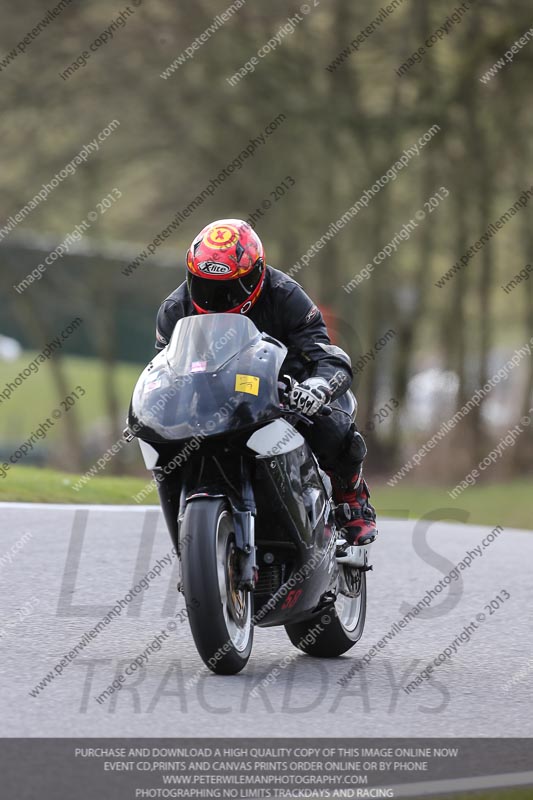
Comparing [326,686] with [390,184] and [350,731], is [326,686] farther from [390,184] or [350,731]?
[390,184]

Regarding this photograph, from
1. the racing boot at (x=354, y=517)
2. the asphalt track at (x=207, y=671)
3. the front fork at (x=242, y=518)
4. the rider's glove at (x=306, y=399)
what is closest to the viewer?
the asphalt track at (x=207, y=671)

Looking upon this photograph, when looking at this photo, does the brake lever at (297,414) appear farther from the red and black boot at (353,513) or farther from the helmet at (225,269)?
the red and black boot at (353,513)

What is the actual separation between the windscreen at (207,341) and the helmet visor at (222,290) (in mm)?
143

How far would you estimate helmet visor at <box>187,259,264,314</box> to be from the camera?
607 cm

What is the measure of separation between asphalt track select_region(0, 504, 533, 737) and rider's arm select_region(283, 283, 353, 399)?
128 centimetres

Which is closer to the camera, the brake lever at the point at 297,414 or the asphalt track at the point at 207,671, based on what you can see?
the asphalt track at the point at 207,671

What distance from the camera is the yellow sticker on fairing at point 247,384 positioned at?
5.79 meters

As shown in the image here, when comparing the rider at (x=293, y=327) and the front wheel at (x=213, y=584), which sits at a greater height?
the rider at (x=293, y=327)

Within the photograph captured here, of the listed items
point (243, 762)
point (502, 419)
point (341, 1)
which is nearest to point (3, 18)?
point (341, 1)

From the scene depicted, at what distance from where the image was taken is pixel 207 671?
237 inches

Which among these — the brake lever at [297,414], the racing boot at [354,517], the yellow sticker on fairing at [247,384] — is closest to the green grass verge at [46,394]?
the racing boot at [354,517]

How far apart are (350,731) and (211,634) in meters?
0.68

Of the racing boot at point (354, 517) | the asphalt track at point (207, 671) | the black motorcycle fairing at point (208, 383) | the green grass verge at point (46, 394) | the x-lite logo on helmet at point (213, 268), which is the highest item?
the x-lite logo on helmet at point (213, 268)

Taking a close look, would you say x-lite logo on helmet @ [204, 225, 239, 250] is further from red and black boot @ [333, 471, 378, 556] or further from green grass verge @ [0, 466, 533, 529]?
green grass verge @ [0, 466, 533, 529]
